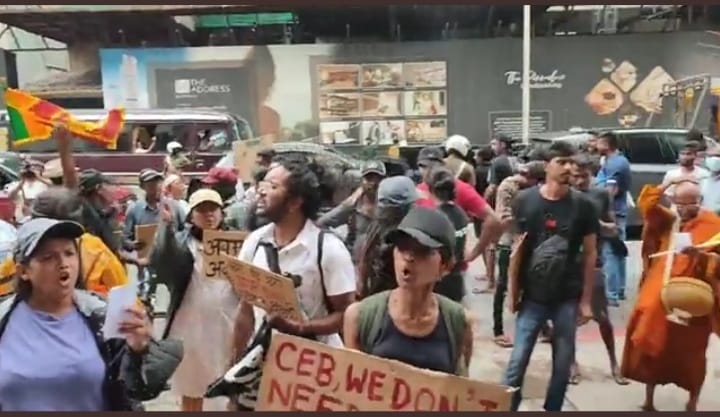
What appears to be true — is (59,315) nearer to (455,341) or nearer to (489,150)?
(455,341)

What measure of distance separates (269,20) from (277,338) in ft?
85.6

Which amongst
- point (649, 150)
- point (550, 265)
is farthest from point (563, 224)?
point (649, 150)

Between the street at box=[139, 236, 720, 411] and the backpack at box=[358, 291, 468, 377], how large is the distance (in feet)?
8.99

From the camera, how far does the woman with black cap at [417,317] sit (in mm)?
3014

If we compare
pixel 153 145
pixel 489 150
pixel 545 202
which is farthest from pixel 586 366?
pixel 153 145

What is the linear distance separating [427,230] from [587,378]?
12.2 ft

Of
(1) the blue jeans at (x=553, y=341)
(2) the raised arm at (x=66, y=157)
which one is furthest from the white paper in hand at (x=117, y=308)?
(1) the blue jeans at (x=553, y=341)

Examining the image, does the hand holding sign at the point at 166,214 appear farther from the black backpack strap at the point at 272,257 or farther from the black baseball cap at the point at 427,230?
the black baseball cap at the point at 427,230

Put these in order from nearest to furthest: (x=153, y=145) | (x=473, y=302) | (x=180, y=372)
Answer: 1. (x=180, y=372)
2. (x=473, y=302)
3. (x=153, y=145)

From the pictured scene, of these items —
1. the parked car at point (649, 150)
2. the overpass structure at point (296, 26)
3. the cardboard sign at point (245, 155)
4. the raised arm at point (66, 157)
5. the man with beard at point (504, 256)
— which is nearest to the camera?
the raised arm at point (66, 157)

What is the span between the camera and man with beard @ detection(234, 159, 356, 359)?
3637mm

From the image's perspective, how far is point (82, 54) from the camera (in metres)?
28.6

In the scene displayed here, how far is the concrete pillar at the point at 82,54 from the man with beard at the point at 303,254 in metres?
26.3

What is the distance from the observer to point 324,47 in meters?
25.7
